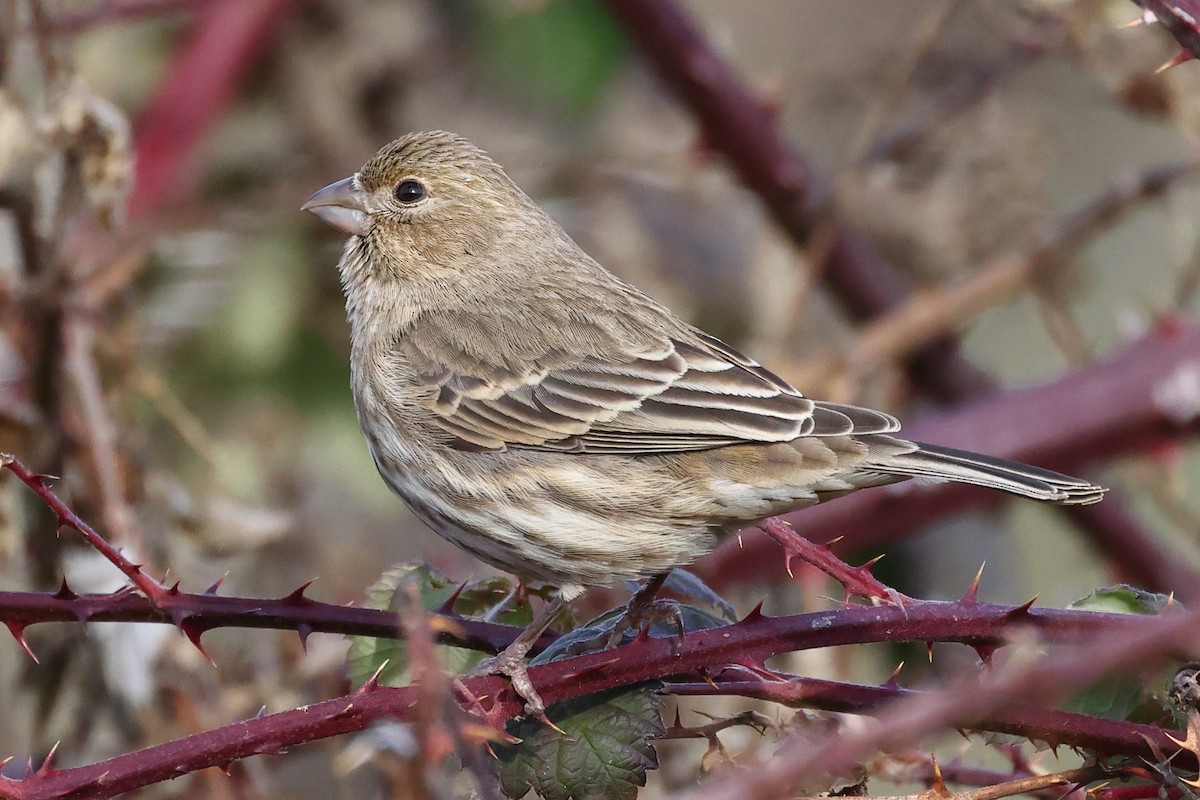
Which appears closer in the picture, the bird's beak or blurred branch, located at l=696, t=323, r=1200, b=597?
the bird's beak

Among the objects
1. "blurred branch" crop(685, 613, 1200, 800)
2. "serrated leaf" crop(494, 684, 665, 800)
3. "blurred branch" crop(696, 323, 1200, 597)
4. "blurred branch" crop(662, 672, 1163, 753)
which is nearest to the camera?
"blurred branch" crop(685, 613, 1200, 800)

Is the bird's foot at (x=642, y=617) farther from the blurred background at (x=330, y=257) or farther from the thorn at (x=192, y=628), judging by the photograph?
the blurred background at (x=330, y=257)

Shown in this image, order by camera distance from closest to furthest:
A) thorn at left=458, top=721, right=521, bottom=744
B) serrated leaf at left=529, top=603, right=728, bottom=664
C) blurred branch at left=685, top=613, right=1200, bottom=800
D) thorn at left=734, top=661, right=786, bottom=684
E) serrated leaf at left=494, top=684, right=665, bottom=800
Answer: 1. blurred branch at left=685, top=613, right=1200, bottom=800
2. thorn at left=458, top=721, right=521, bottom=744
3. thorn at left=734, top=661, right=786, bottom=684
4. serrated leaf at left=494, top=684, right=665, bottom=800
5. serrated leaf at left=529, top=603, right=728, bottom=664

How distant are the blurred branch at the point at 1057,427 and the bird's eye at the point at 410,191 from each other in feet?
5.45

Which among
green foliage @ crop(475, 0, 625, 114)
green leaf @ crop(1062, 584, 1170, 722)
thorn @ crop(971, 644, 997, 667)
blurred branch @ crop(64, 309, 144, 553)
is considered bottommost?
green leaf @ crop(1062, 584, 1170, 722)

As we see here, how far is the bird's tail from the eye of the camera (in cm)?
328

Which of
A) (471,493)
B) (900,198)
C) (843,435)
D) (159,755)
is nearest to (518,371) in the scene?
(471,493)

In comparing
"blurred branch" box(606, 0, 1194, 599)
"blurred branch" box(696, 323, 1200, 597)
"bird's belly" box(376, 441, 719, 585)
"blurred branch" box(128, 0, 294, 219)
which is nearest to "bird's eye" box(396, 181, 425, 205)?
"bird's belly" box(376, 441, 719, 585)

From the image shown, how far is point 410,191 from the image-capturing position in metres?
4.64

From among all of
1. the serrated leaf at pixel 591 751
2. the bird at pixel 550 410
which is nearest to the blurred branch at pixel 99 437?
the bird at pixel 550 410

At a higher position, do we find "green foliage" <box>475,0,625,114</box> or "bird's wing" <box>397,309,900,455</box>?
"green foliage" <box>475,0,625,114</box>

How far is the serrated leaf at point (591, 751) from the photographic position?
276 centimetres

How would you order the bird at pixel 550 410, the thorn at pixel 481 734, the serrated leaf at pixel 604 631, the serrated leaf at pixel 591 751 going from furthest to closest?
the bird at pixel 550 410 < the serrated leaf at pixel 604 631 < the serrated leaf at pixel 591 751 < the thorn at pixel 481 734

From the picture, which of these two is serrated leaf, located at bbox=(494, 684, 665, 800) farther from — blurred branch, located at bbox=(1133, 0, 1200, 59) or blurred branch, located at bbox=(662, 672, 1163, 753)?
blurred branch, located at bbox=(1133, 0, 1200, 59)
